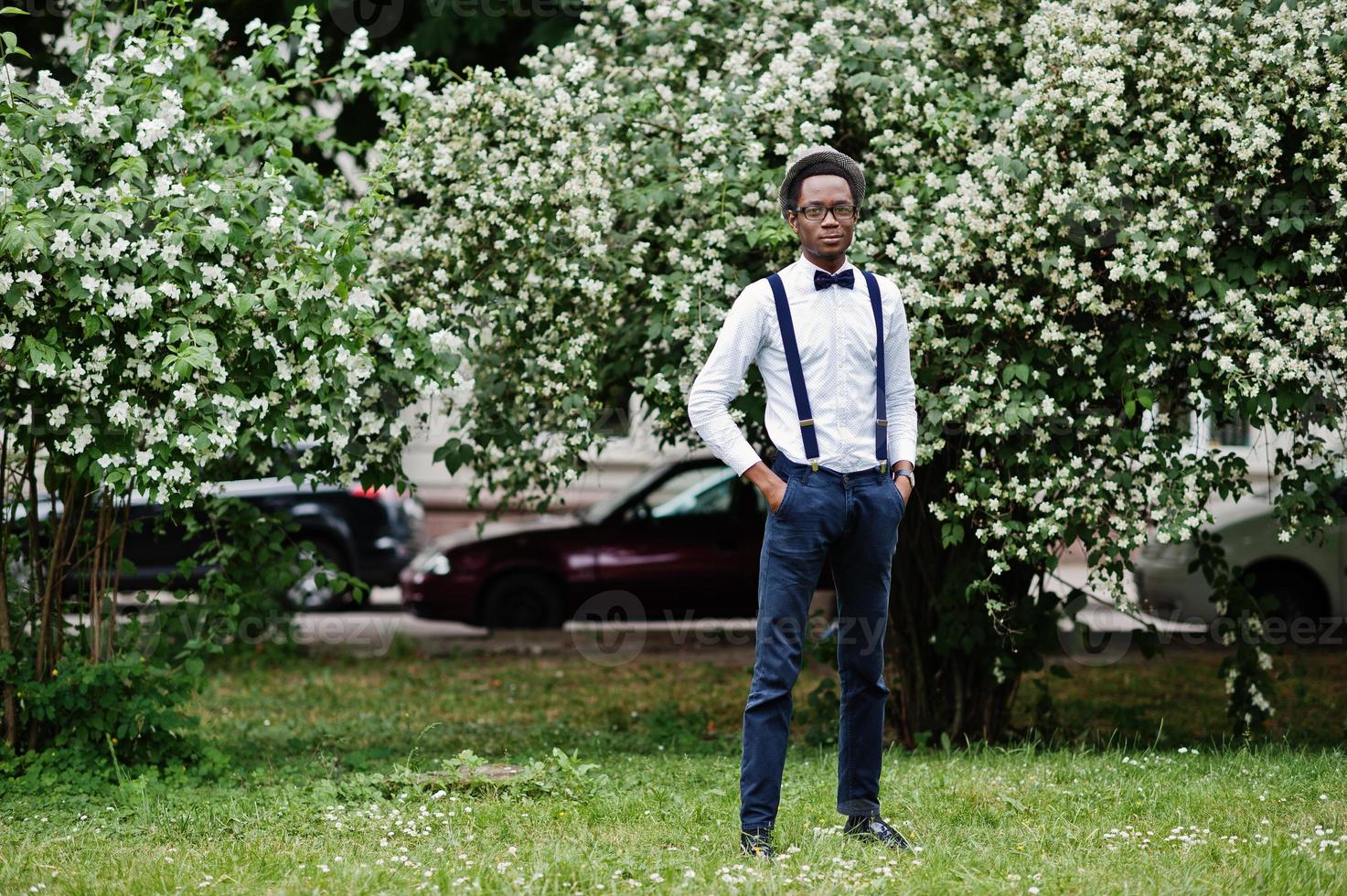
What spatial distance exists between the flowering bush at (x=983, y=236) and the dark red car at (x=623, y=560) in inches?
175

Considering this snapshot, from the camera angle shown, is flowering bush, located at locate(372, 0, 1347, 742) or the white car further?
the white car

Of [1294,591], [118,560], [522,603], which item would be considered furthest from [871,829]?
[1294,591]

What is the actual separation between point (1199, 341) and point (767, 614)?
2.62 metres

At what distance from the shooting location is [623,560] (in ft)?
35.7

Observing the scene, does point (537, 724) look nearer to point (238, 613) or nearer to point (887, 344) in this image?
point (238, 613)

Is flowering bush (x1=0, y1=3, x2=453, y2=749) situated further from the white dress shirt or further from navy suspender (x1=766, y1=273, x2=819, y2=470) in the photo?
navy suspender (x1=766, y1=273, x2=819, y2=470)

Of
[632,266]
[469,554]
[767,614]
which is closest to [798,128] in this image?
[632,266]

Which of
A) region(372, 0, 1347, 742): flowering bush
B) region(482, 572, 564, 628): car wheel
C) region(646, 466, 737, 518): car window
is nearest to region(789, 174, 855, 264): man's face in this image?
region(372, 0, 1347, 742): flowering bush

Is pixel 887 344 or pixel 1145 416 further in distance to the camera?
pixel 1145 416

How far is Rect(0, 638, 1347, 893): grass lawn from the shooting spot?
3.76m

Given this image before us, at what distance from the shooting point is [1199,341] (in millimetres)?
5496

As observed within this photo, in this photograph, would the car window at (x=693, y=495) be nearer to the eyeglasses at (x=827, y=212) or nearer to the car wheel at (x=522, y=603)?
the car wheel at (x=522, y=603)

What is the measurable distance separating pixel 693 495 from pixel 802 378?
706cm

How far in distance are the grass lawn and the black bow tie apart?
1.63 meters
